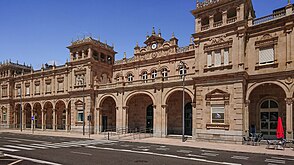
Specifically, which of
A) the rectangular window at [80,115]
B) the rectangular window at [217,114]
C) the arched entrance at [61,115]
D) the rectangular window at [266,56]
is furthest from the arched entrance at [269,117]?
the arched entrance at [61,115]

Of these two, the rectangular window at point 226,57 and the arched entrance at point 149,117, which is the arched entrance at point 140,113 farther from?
the rectangular window at point 226,57

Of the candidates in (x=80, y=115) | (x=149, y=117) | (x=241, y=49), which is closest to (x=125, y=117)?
(x=149, y=117)

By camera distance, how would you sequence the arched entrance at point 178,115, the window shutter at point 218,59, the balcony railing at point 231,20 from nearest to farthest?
1. the balcony railing at point 231,20
2. the window shutter at point 218,59
3. the arched entrance at point 178,115

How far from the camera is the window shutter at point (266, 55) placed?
73.6 feet

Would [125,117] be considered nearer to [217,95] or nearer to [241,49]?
[217,95]

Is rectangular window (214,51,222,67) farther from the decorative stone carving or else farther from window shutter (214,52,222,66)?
the decorative stone carving

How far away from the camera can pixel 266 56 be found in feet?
74.6

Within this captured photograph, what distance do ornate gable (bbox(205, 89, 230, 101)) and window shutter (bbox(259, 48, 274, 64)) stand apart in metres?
4.88

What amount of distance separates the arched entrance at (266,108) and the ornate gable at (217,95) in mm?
3485

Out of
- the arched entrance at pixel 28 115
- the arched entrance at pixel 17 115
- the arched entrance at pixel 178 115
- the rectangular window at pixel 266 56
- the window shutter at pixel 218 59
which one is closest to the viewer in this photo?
the rectangular window at pixel 266 56

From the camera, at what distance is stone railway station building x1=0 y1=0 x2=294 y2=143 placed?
22172mm

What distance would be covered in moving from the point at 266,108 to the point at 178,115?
1082 cm

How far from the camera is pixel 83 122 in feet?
111

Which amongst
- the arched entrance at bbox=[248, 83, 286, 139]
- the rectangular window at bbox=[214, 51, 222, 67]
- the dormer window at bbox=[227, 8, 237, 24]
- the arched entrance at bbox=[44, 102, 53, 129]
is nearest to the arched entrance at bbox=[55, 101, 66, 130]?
the arched entrance at bbox=[44, 102, 53, 129]
